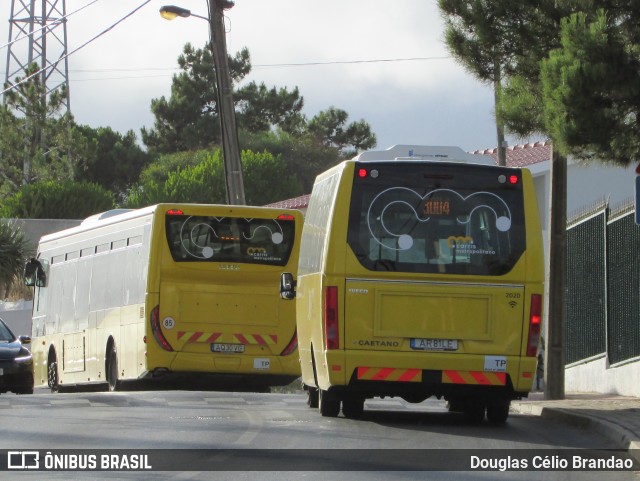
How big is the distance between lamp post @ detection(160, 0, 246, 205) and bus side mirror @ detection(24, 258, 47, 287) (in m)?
4.12

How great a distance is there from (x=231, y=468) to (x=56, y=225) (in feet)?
157

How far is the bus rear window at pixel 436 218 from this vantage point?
1505cm

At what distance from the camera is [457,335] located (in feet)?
49.1

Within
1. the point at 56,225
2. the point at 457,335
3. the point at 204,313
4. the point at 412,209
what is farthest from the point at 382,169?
the point at 56,225

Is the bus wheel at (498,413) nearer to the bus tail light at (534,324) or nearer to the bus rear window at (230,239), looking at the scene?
the bus tail light at (534,324)

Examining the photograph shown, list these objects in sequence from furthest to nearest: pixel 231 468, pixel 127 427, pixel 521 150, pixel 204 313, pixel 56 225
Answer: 1. pixel 56 225
2. pixel 521 150
3. pixel 204 313
4. pixel 127 427
5. pixel 231 468

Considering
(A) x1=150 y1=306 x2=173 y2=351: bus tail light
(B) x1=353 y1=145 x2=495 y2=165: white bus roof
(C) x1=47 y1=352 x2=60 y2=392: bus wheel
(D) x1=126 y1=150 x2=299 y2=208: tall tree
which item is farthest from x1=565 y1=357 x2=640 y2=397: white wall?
(D) x1=126 y1=150 x2=299 y2=208: tall tree

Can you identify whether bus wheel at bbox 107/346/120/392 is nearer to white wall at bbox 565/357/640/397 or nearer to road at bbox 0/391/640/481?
road at bbox 0/391/640/481

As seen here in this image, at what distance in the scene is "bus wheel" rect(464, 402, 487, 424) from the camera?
16453 millimetres

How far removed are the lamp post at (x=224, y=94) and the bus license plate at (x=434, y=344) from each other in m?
13.3

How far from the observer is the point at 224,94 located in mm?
28516

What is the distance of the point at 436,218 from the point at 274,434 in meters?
3.04

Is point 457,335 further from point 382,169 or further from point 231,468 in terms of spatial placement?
point 231,468

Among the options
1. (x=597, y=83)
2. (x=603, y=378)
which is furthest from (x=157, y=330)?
(x=597, y=83)
